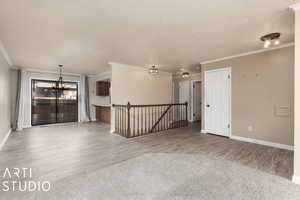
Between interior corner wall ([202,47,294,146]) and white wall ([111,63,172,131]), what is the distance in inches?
119

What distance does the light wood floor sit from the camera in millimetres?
2391

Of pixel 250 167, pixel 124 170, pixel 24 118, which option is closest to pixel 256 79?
pixel 250 167

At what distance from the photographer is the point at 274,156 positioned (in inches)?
113

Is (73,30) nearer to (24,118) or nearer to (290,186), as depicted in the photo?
(290,186)

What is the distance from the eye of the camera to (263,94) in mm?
3648

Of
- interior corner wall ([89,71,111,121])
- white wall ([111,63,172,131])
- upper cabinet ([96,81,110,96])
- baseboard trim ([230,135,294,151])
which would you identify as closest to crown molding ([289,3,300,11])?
baseboard trim ([230,135,294,151])

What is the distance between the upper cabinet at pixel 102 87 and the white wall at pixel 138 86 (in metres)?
2.30

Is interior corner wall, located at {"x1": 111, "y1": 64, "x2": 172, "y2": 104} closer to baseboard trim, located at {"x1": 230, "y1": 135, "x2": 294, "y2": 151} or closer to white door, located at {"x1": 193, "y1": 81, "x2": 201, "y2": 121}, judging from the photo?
white door, located at {"x1": 193, "y1": 81, "x2": 201, "y2": 121}

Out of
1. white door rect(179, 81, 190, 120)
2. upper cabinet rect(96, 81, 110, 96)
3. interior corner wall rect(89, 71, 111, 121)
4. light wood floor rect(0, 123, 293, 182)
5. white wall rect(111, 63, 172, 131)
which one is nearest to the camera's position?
light wood floor rect(0, 123, 293, 182)

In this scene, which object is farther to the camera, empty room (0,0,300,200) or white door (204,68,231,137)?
white door (204,68,231,137)

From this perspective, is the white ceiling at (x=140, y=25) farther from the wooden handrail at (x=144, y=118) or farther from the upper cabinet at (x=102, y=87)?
the upper cabinet at (x=102, y=87)

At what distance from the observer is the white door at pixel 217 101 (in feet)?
14.1

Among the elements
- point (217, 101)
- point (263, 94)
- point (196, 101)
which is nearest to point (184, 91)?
point (196, 101)

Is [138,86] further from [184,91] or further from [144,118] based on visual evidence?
[184,91]
